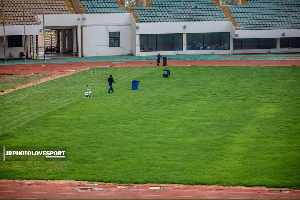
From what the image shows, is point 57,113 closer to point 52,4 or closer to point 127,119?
point 127,119

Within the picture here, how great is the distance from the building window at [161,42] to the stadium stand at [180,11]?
2.38 metres

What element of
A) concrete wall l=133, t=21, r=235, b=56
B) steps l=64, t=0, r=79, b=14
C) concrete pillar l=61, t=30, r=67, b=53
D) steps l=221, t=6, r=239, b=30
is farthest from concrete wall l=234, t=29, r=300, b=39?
concrete pillar l=61, t=30, r=67, b=53

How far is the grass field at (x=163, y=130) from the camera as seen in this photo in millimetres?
23359

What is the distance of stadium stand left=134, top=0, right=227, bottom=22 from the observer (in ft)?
257

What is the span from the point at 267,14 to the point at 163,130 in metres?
55.3

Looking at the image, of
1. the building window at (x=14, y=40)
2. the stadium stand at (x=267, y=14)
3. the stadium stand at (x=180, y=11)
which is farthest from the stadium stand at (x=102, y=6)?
the stadium stand at (x=267, y=14)

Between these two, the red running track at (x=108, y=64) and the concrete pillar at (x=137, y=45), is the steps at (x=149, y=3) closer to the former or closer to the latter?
the concrete pillar at (x=137, y=45)

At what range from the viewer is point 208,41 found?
257ft

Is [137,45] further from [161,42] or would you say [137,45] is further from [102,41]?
[102,41]

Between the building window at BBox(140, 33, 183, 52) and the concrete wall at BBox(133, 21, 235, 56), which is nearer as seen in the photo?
the concrete wall at BBox(133, 21, 235, 56)

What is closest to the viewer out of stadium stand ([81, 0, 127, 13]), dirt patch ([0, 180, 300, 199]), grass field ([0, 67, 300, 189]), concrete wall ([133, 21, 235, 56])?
dirt patch ([0, 180, 300, 199])

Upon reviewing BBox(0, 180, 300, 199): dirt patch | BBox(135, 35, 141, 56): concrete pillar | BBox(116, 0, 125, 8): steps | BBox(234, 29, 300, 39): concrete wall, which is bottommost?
BBox(0, 180, 300, 199): dirt patch

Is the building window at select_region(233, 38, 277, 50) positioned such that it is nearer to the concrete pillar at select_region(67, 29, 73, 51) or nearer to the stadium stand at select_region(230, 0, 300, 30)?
the stadium stand at select_region(230, 0, 300, 30)

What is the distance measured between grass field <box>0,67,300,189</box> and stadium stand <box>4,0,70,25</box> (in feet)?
74.1
